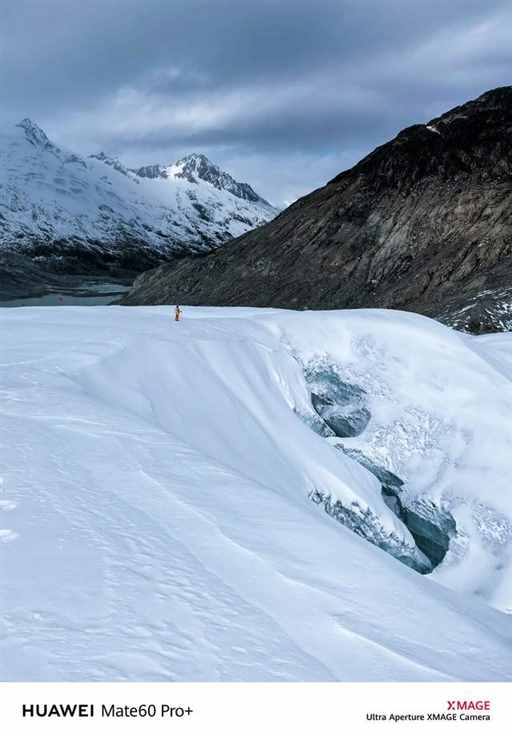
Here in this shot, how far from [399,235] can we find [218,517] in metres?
56.2

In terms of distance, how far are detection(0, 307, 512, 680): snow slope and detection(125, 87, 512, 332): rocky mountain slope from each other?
32473 mm

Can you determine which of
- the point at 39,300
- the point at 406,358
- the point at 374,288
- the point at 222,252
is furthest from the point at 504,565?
the point at 39,300

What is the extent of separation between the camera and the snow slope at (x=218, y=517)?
4.33 metres

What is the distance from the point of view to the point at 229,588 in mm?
5094
